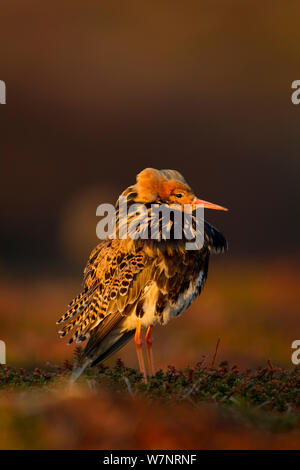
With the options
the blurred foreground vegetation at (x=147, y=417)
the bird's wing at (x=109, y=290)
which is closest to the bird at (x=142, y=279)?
the bird's wing at (x=109, y=290)

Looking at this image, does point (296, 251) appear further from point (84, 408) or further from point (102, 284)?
point (84, 408)

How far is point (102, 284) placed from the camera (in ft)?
27.0

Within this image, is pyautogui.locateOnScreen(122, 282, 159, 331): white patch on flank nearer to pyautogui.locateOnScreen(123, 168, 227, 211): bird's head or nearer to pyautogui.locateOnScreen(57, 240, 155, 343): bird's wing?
pyautogui.locateOnScreen(57, 240, 155, 343): bird's wing

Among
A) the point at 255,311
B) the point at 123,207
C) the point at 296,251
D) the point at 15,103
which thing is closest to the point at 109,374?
the point at 123,207

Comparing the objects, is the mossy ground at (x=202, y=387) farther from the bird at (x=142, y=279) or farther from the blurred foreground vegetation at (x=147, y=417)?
the bird at (x=142, y=279)

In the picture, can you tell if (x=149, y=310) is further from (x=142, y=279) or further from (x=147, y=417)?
(x=147, y=417)

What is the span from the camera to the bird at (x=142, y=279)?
25.9 ft

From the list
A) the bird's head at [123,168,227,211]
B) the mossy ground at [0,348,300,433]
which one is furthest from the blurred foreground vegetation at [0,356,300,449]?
the bird's head at [123,168,227,211]

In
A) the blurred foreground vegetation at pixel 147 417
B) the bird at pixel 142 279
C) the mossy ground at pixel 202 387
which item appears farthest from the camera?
the bird at pixel 142 279

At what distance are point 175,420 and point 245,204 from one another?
2473cm

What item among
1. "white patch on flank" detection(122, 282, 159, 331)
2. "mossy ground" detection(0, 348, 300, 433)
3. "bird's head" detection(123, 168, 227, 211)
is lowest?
"mossy ground" detection(0, 348, 300, 433)

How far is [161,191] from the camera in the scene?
826cm

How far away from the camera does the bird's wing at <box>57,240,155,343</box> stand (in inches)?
311

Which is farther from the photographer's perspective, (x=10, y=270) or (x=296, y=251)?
(x=296, y=251)
